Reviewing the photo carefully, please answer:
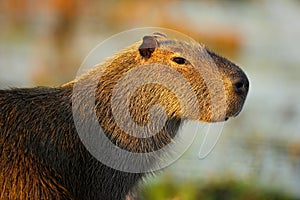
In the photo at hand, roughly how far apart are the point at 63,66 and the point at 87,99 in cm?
680

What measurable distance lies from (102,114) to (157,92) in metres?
0.30

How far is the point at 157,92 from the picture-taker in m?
5.63

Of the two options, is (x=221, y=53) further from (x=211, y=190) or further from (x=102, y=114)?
(x=102, y=114)

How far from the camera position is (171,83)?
562 cm

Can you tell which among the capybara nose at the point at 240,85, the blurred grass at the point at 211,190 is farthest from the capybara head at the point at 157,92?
the blurred grass at the point at 211,190

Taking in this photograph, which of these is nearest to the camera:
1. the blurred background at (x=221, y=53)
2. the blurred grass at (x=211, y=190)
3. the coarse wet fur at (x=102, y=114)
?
the coarse wet fur at (x=102, y=114)

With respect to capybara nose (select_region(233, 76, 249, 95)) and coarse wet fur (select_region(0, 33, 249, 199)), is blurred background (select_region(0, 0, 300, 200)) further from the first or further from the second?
capybara nose (select_region(233, 76, 249, 95))

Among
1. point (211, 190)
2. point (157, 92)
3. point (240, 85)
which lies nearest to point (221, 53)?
point (211, 190)

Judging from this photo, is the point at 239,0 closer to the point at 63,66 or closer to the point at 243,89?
the point at 63,66

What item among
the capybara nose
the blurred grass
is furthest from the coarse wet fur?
the blurred grass

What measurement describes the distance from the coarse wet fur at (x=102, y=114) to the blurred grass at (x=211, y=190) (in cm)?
185

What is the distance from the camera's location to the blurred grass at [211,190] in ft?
25.0

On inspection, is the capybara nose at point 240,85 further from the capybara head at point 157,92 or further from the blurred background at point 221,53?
the blurred background at point 221,53

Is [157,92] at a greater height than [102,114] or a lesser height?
greater
